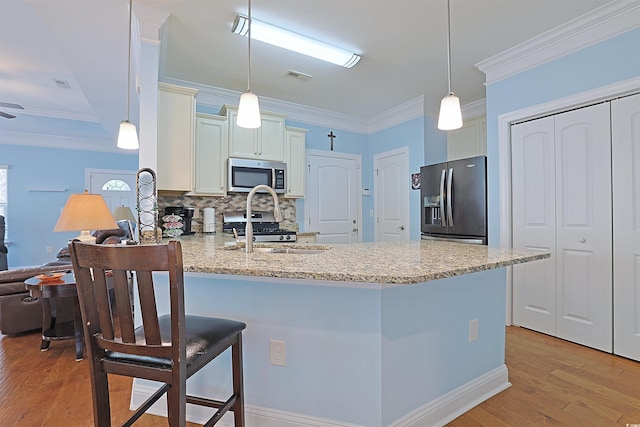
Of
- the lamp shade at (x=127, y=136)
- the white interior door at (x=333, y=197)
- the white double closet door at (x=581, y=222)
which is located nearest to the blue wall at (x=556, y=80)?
the white double closet door at (x=581, y=222)

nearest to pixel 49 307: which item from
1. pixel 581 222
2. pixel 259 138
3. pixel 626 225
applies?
pixel 259 138

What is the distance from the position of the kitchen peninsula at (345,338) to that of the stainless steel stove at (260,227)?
6.04 feet

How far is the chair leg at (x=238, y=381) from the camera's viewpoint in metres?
1.42

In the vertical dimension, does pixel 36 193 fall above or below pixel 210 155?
below

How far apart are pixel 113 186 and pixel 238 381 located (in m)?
6.27

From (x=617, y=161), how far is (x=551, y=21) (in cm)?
120

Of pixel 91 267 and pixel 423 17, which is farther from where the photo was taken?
pixel 423 17

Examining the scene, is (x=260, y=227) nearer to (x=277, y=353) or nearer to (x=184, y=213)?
Result: (x=184, y=213)

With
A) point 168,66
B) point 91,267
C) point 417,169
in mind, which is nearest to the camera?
point 91,267

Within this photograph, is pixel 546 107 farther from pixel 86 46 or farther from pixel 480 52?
pixel 86 46

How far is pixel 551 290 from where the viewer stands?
2.83 m

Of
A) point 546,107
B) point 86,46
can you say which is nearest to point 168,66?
point 86,46

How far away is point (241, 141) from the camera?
3.70 m

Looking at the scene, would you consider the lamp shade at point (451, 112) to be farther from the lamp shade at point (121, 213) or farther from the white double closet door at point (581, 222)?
the lamp shade at point (121, 213)
